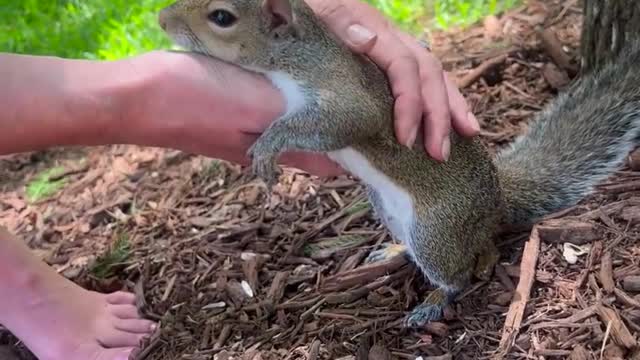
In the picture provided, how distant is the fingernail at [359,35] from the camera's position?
7.09 ft

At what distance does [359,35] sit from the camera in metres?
2.18

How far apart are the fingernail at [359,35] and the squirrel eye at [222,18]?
277mm

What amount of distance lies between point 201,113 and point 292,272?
0.48 metres

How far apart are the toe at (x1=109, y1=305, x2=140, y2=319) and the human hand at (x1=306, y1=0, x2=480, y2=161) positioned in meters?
0.85

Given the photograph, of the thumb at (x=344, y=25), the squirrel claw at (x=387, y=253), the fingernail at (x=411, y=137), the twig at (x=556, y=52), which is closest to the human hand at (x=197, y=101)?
the thumb at (x=344, y=25)

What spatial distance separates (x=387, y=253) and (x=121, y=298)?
2.36ft

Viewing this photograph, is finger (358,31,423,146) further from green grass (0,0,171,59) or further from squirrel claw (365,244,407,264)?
green grass (0,0,171,59)

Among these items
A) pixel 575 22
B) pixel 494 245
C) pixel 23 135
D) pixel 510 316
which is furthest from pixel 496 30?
pixel 23 135

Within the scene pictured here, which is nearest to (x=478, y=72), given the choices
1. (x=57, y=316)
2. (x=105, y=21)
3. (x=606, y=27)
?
(x=606, y=27)

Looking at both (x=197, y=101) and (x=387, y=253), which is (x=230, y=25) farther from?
(x=387, y=253)

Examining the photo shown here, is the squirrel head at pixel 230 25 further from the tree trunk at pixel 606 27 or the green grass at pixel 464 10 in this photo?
the green grass at pixel 464 10

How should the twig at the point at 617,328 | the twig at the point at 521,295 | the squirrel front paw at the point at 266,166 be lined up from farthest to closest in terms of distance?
1. the squirrel front paw at the point at 266,166
2. the twig at the point at 521,295
3. the twig at the point at 617,328

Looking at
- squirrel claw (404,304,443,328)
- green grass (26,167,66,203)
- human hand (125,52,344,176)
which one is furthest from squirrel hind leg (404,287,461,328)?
green grass (26,167,66,203)

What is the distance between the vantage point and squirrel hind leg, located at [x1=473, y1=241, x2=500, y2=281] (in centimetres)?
218
